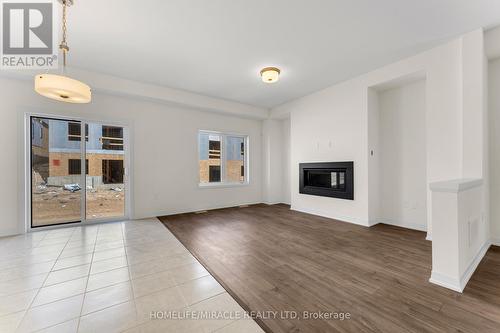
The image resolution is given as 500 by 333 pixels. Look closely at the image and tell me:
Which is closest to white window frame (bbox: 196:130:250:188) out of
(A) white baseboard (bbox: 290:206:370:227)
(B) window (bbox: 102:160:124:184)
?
(B) window (bbox: 102:160:124:184)

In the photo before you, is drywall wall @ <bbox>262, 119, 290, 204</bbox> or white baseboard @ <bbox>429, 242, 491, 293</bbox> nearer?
white baseboard @ <bbox>429, 242, 491, 293</bbox>

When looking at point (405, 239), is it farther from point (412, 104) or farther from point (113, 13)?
point (113, 13)

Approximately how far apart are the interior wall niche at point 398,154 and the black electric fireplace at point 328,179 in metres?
0.39

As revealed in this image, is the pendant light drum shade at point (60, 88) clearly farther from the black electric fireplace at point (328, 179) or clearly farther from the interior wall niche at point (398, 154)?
the interior wall niche at point (398, 154)

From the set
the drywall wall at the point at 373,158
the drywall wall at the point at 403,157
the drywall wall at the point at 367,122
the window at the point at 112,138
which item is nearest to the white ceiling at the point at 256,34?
→ the drywall wall at the point at 367,122

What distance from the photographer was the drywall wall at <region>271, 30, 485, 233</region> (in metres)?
2.77

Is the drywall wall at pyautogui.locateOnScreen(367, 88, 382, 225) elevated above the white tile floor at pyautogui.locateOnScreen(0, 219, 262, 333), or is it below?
above

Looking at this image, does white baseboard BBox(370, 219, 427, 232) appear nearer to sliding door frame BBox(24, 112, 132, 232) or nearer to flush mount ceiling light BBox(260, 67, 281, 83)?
flush mount ceiling light BBox(260, 67, 281, 83)

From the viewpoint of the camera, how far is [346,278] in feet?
6.83

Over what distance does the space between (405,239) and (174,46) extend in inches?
179

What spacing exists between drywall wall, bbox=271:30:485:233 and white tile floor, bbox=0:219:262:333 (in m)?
3.30

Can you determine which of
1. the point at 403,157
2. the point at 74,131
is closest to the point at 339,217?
the point at 403,157

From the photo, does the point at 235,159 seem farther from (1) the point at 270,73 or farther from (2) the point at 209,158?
(1) the point at 270,73

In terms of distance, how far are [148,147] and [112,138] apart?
719 mm
